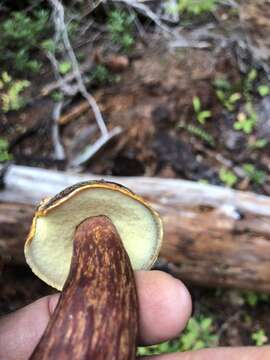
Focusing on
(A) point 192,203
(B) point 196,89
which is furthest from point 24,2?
(A) point 192,203

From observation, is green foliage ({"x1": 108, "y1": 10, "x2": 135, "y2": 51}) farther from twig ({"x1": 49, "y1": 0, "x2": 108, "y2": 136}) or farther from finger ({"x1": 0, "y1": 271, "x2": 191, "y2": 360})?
finger ({"x1": 0, "y1": 271, "x2": 191, "y2": 360})

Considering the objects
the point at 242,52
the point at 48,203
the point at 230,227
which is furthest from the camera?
the point at 242,52

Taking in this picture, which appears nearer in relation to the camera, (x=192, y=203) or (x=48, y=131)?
(x=192, y=203)

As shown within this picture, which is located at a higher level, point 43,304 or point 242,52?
point 43,304

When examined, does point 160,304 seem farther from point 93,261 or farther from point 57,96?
point 57,96

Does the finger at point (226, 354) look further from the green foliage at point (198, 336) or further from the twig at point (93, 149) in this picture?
the twig at point (93, 149)

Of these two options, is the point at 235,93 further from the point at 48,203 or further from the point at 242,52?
the point at 48,203

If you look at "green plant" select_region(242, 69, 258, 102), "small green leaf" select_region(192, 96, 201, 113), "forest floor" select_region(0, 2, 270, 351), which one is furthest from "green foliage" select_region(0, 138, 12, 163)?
"green plant" select_region(242, 69, 258, 102)
